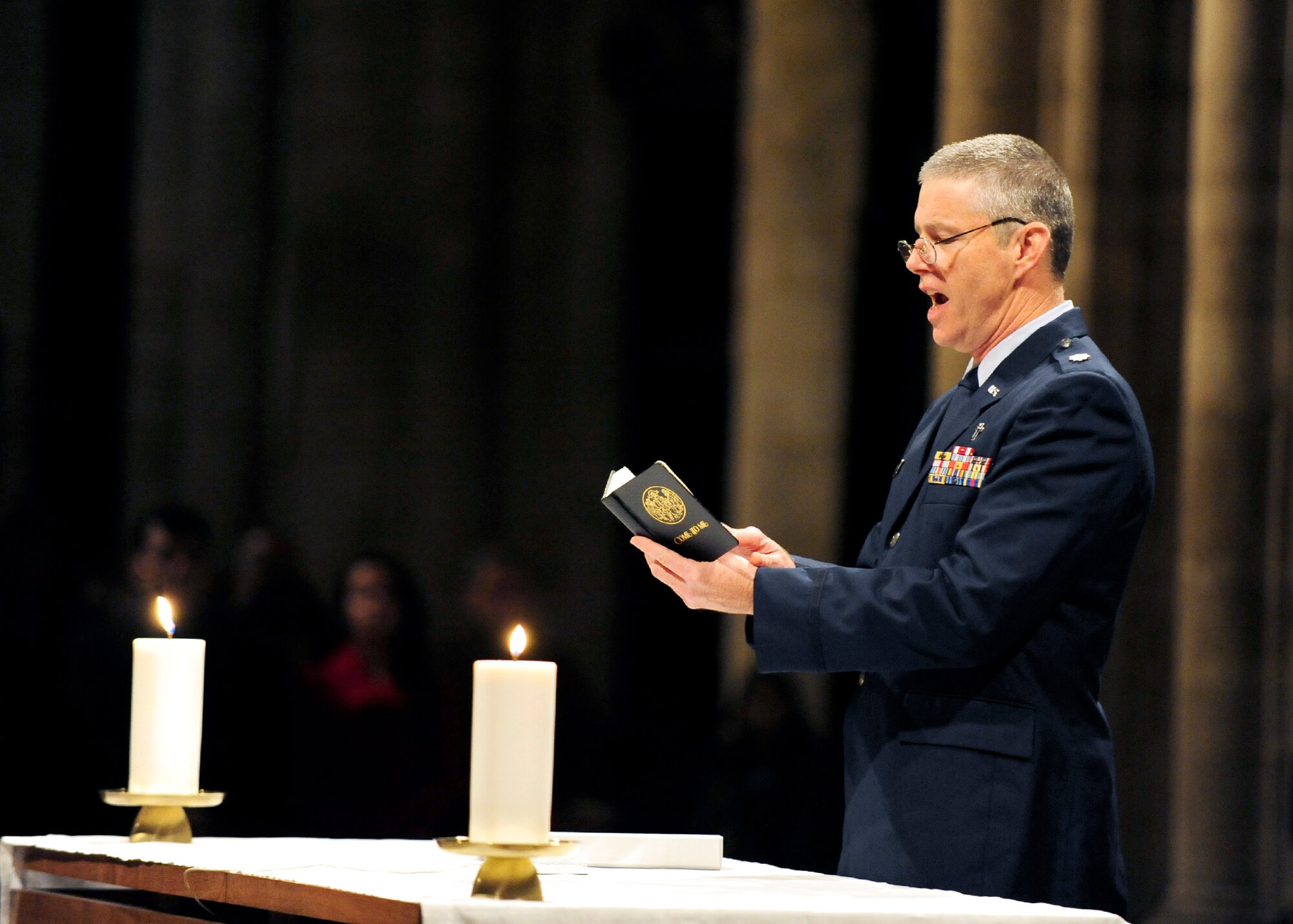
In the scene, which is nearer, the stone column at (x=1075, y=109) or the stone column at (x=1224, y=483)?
the stone column at (x=1224, y=483)

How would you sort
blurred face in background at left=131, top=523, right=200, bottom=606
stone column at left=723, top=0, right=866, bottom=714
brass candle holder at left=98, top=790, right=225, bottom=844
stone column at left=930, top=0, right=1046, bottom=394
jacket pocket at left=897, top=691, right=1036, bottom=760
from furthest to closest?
stone column at left=723, top=0, right=866, bottom=714, stone column at left=930, top=0, right=1046, bottom=394, blurred face in background at left=131, top=523, right=200, bottom=606, jacket pocket at left=897, top=691, right=1036, bottom=760, brass candle holder at left=98, top=790, right=225, bottom=844

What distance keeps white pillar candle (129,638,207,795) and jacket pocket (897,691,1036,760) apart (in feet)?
3.23

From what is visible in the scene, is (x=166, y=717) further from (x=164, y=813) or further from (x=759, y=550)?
(x=759, y=550)

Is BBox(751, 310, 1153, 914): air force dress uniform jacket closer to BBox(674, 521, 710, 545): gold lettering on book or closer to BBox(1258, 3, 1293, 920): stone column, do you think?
BBox(674, 521, 710, 545): gold lettering on book

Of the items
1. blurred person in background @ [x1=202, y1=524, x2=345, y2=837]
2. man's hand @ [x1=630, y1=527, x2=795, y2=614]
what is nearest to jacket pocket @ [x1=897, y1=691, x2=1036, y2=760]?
man's hand @ [x1=630, y1=527, x2=795, y2=614]

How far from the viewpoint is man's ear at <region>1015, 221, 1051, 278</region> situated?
2850 millimetres

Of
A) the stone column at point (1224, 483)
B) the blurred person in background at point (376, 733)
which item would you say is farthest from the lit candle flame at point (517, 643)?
the stone column at point (1224, 483)

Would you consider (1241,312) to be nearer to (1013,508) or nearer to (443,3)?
(443,3)

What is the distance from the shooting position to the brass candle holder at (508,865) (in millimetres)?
1825

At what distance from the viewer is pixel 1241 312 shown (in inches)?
289

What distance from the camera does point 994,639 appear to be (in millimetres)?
2441

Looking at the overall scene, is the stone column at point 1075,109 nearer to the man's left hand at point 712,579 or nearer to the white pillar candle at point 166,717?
the man's left hand at point 712,579

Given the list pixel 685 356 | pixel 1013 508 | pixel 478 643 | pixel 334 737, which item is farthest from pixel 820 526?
pixel 1013 508

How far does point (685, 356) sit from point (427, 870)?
6320 mm
